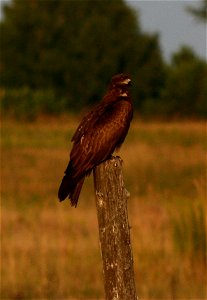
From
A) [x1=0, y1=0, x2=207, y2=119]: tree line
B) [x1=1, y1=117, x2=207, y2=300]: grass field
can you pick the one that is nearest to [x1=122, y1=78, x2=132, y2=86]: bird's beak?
[x1=1, y1=117, x2=207, y2=300]: grass field

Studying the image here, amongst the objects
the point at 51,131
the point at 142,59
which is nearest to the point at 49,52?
the point at 142,59

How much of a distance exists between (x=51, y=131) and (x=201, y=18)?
539 cm

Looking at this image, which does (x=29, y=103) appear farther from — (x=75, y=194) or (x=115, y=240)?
(x=115, y=240)

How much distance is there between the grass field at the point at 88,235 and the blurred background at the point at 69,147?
2cm

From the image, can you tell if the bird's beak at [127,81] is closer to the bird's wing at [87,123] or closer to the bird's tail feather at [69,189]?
the bird's wing at [87,123]

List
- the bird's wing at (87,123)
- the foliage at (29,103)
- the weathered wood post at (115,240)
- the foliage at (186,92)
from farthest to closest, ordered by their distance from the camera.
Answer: the foliage at (186,92) < the foliage at (29,103) < the bird's wing at (87,123) < the weathered wood post at (115,240)

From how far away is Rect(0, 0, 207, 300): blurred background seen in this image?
7.77 m

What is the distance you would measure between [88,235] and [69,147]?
1102 cm

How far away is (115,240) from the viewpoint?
3057 mm

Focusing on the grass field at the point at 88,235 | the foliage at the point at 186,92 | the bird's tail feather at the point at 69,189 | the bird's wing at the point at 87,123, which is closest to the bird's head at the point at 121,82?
the bird's wing at the point at 87,123

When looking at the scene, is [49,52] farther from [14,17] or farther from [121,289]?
[121,289]

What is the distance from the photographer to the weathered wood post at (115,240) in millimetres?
3018

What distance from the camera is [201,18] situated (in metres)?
25.8

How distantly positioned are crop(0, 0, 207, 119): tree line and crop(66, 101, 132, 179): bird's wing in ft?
119
